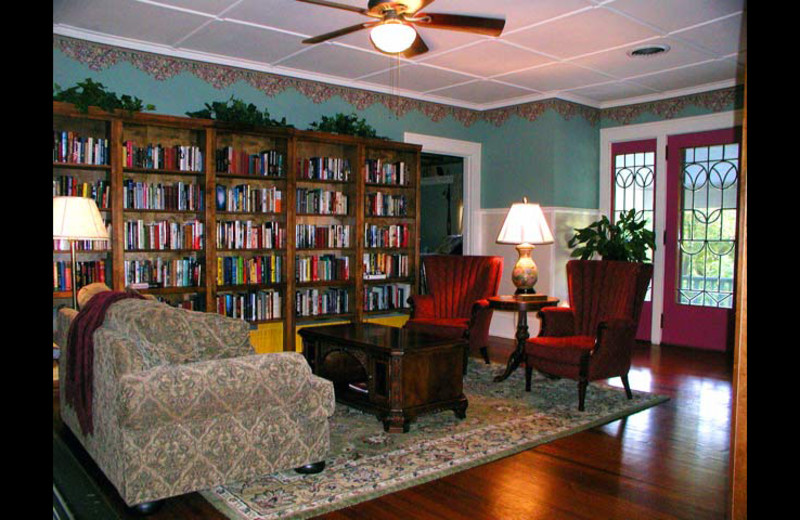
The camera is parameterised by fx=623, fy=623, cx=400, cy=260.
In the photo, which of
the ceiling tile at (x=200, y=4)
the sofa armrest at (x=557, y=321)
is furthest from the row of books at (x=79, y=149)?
the sofa armrest at (x=557, y=321)

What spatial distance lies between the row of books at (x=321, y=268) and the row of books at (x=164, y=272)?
90 centimetres

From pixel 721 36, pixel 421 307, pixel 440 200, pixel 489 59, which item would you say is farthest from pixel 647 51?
pixel 440 200

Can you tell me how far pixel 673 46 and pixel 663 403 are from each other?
110 inches

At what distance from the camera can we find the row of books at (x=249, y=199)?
532 centimetres

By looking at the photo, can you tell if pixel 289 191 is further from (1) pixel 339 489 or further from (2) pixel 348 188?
(1) pixel 339 489

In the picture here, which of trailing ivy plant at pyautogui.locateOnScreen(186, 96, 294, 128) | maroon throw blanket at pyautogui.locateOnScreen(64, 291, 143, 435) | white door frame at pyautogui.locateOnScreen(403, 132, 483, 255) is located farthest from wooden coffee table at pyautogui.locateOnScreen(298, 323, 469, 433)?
white door frame at pyautogui.locateOnScreen(403, 132, 483, 255)

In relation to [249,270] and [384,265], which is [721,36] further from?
[249,270]

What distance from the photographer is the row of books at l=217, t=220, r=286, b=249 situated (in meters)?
5.34

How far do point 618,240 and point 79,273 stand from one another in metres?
5.04

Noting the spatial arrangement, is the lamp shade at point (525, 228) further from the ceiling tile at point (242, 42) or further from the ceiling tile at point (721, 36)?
the ceiling tile at point (242, 42)

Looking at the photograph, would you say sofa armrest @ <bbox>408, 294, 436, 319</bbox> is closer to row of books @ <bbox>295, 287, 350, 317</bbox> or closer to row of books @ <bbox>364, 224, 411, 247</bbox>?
row of books @ <bbox>295, 287, 350, 317</bbox>

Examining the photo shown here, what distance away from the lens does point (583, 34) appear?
4707 millimetres
